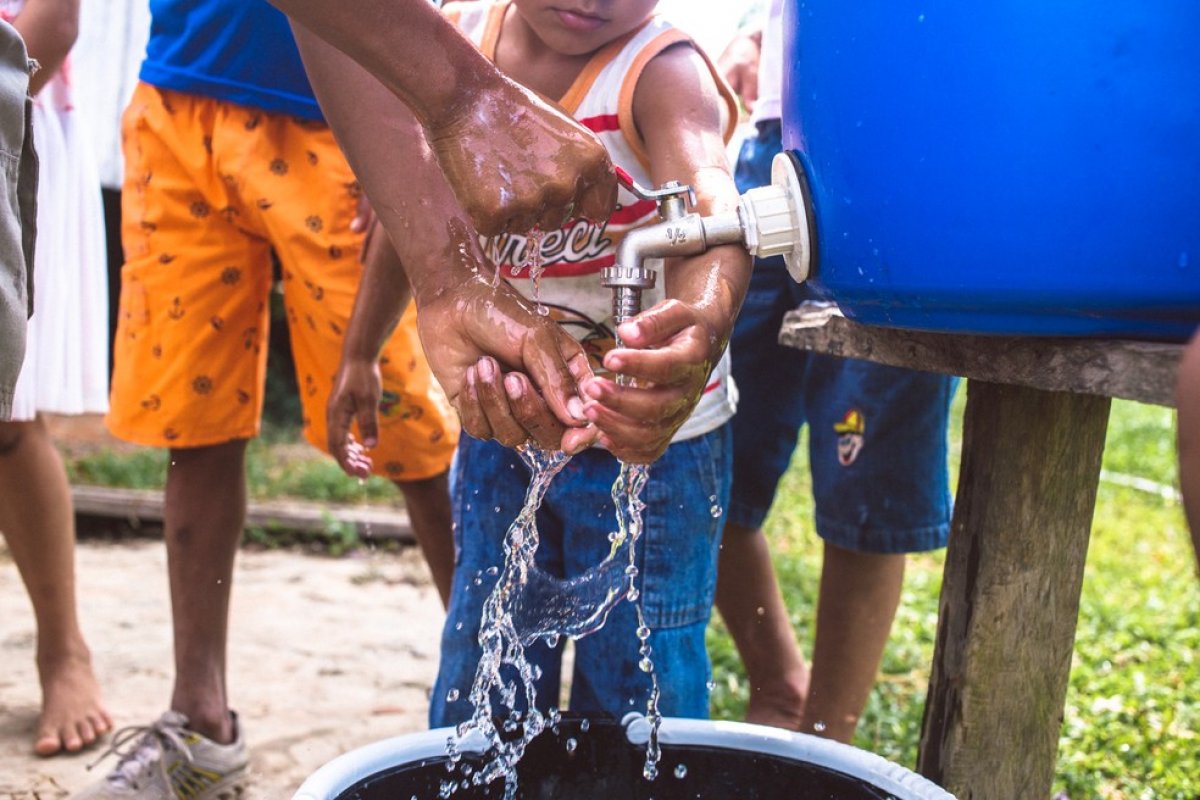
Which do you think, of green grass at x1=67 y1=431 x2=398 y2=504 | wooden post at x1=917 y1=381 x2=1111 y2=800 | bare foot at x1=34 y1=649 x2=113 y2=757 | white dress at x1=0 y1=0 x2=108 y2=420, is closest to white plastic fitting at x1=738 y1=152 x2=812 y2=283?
wooden post at x1=917 y1=381 x2=1111 y2=800

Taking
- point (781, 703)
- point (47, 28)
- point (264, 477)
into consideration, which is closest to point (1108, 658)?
point (781, 703)

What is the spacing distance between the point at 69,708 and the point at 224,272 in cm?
92

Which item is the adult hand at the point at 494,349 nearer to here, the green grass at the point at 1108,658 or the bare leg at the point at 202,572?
the bare leg at the point at 202,572

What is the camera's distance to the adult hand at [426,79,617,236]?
3.81 feet

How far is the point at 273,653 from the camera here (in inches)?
116

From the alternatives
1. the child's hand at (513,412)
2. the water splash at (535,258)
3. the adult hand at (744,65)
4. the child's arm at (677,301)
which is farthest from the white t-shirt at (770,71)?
the child's hand at (513,412)

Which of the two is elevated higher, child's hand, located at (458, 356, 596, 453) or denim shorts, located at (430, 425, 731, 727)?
child's hand, located at (458, 356, 596, 453)

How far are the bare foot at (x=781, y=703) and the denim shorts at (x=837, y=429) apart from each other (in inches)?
13.0

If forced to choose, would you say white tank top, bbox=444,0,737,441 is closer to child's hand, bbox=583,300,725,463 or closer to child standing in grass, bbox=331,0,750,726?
child standing in grass, bbox=331,0,750,726

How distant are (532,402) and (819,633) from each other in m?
1.20

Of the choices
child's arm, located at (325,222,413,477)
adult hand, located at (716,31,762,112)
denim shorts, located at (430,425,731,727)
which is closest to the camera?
denim shorts, located at (430,425,731,727)

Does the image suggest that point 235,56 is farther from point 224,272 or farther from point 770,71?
point 770,71

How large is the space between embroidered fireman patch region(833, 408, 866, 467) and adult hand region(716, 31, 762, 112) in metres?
0.76

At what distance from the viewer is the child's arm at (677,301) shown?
1.13 m
